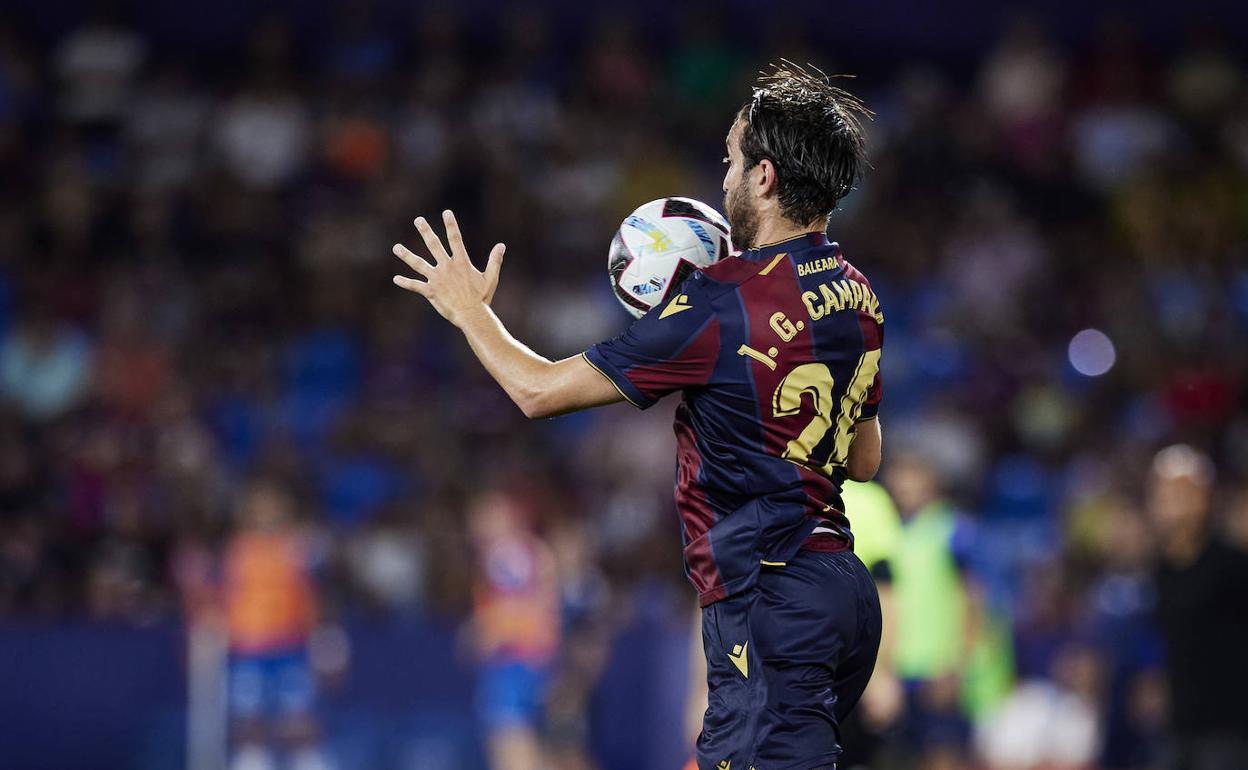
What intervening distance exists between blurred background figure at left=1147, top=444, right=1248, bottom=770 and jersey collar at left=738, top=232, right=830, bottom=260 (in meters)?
3.47

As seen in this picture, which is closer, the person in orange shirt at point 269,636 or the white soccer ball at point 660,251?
the white soccer ball at point 660,251

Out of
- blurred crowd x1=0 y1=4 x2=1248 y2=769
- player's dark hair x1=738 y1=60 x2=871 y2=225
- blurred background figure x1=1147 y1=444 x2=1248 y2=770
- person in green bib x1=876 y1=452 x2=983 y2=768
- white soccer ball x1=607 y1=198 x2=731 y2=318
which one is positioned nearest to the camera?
player's dark hair x1=738 y1=60 x2=871 y2=225

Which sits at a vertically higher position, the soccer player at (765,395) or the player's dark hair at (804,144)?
the player's dark hair at (804,144)

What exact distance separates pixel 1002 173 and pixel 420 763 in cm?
679

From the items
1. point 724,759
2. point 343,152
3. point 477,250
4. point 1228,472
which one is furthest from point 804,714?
point 343,152

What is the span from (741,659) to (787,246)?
975 mm

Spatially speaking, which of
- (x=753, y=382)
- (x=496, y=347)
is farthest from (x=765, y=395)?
(x=496, y=347)

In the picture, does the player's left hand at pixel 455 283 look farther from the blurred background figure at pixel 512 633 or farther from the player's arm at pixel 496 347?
the blurred background figure at pixel 512 633

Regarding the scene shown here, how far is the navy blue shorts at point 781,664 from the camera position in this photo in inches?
151

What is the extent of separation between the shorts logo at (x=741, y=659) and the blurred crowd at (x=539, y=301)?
535 cm

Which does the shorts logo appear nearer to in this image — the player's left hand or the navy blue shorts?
the navy blue shorts

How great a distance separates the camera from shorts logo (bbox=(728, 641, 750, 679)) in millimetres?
3883

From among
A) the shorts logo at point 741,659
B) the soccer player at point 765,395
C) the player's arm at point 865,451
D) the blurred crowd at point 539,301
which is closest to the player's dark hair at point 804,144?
the soccer player at point 765,395

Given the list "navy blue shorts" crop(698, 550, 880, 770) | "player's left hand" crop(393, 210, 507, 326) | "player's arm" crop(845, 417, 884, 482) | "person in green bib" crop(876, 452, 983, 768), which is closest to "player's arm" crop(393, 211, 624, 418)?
"player's left hand" crop(393, 210, 507, 326)
